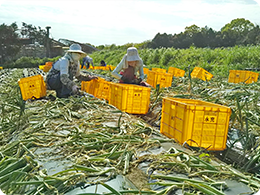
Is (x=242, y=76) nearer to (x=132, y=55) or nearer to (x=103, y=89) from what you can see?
(x=132, y=55)

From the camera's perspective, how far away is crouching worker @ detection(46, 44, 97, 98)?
184 inches

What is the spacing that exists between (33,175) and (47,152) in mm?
512

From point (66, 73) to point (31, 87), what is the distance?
787 millimetres

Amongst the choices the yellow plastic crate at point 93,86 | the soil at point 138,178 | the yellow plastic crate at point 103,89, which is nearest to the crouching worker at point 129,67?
the yellow plastic crate at point 103,89

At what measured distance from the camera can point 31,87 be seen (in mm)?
4934

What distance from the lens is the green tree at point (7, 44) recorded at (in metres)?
30.0

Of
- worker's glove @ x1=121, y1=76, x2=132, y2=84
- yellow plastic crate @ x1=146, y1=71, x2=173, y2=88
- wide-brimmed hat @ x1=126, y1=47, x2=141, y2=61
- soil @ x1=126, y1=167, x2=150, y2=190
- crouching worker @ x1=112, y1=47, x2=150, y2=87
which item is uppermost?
wide-brimmed hat @ x1=126, y1=47, x2=141, y2=61

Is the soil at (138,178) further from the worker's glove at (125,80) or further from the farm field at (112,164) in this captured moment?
the worker's glove at (125,80)

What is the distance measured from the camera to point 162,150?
7.50 feet

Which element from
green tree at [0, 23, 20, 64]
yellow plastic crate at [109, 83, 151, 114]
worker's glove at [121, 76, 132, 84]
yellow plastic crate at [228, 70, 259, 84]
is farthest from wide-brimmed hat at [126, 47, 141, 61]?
green tree at [0, 23, 20, 64]

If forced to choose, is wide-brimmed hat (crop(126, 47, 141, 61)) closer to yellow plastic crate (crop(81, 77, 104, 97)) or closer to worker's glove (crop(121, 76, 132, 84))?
worker's glove (crop(121, 76, 132, 84))

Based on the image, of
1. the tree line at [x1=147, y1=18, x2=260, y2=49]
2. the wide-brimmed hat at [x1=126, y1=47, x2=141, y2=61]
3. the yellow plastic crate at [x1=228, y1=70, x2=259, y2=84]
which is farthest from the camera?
the tree line at [x1=147, y1=18, x2=260, y2=49]

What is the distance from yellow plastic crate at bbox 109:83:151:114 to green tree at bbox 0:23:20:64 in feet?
96.0

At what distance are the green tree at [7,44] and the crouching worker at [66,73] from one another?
28079 millimetres
